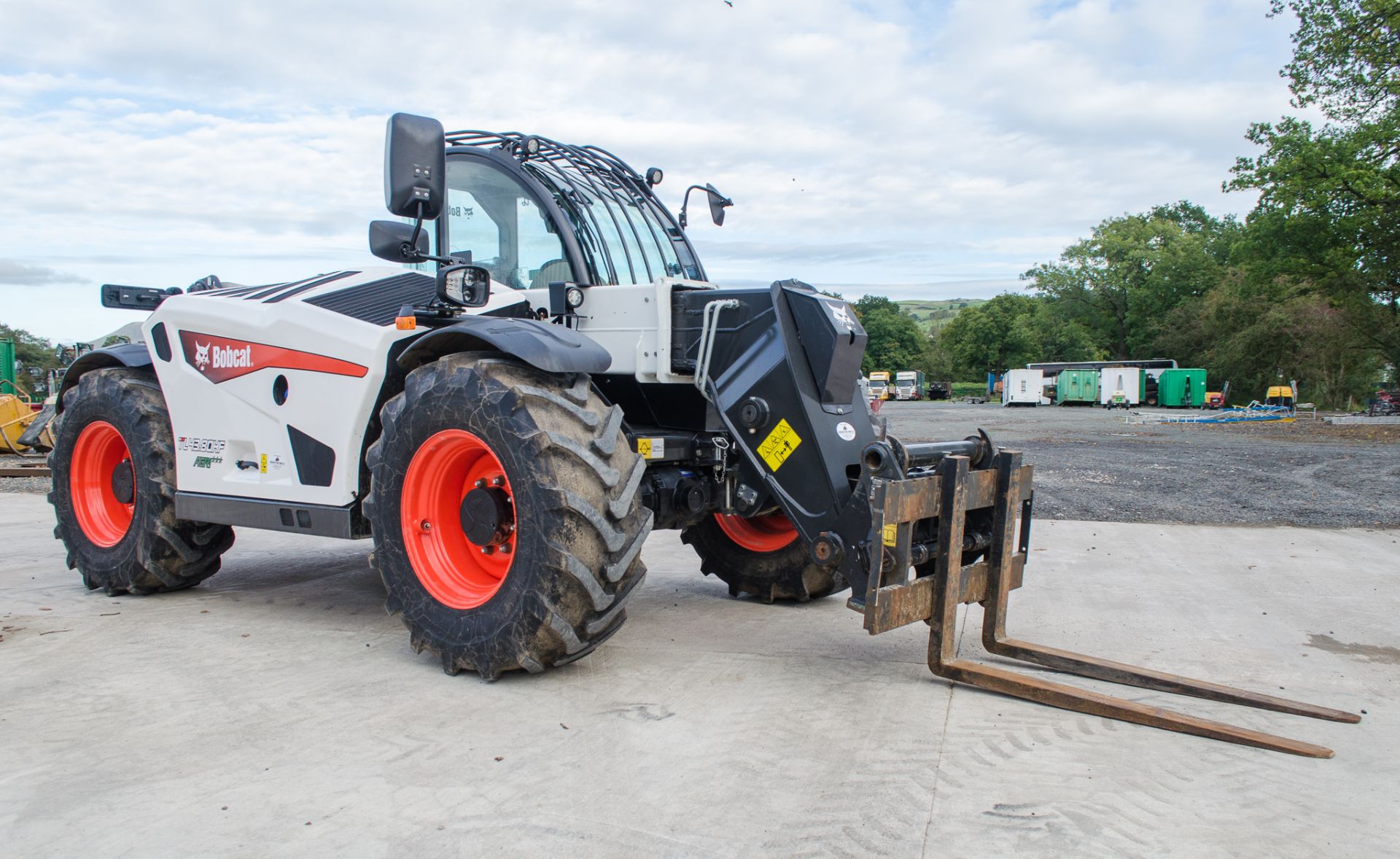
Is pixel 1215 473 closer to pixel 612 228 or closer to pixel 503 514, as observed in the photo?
pixel 612 228

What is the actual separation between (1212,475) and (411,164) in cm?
1303

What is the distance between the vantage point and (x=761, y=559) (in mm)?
5988

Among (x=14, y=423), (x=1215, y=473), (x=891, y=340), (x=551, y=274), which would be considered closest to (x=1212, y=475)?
(x=1215, y=473)

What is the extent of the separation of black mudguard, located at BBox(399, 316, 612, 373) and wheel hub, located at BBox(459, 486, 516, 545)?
0.66 m

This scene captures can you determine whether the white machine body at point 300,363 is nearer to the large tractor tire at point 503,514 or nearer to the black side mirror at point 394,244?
the black side mirror at point 394,244

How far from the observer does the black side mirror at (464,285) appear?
4723 millimetres

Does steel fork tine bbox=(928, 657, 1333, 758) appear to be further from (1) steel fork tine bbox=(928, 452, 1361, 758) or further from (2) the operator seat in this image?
(2) the operator seat

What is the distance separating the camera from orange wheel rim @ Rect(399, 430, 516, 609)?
4570 mm

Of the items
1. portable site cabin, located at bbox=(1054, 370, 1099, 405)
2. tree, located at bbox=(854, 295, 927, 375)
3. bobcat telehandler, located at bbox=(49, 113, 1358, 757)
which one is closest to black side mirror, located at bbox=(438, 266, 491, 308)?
bobcat telehandler, located at bbox=(49, 113, 1358, 757)

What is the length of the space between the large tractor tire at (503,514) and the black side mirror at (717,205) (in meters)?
2.31

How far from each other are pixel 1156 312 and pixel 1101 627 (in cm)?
7467

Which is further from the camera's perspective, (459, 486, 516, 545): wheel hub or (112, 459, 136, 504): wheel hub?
(112, 459, 136, 504): wheel hub

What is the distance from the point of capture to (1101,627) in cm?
541

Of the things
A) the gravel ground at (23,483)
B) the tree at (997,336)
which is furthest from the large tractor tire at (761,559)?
the tree at (997,336)
